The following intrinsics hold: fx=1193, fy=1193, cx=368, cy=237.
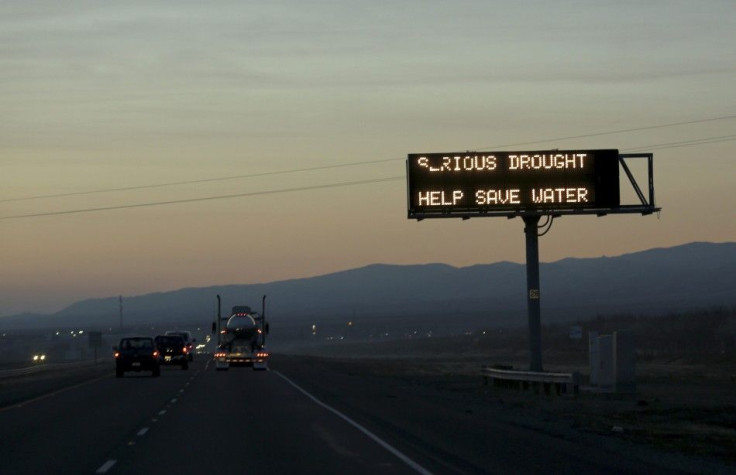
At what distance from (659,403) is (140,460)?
17.3 m

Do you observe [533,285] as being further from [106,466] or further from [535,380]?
[106,466]

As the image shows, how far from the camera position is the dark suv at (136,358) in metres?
57.3

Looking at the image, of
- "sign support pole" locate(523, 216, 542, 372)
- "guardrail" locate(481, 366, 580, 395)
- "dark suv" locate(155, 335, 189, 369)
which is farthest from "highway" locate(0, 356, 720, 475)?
"dark suv" locate(155, 335, 189, 369)

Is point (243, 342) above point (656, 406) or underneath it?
above

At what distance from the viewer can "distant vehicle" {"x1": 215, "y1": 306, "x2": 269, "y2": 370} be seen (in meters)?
65.8

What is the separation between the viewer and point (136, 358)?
57.4m

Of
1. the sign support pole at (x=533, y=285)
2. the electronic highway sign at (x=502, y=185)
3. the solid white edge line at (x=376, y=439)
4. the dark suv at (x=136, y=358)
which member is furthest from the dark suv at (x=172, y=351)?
the solid white edge line at (x=376, y=439)

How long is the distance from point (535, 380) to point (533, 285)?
703 centimetres

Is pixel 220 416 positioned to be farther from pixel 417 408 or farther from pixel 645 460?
pixel 645 460

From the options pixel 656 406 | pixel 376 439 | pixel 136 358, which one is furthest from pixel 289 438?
pixel 136 358

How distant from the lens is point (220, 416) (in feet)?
96.2

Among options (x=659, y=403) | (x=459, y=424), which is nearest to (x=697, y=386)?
(x=659, y=403)

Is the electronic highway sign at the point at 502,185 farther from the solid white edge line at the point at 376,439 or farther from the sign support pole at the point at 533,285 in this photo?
the solid white edge line at the point at 376,439

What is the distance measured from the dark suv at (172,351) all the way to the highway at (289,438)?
30.8 meters
